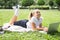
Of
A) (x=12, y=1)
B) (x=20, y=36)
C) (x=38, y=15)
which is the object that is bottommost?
(x=12, y=1)

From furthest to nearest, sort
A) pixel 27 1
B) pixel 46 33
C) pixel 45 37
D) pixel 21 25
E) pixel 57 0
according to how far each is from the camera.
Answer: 1. pixel 27 1
2. pixel 57 0
3. pixel 21 25
4. pixel 46 33
5. pixel 45 37

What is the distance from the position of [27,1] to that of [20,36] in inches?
879

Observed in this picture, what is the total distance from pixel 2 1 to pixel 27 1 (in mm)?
3709

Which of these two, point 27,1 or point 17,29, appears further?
point 27,1

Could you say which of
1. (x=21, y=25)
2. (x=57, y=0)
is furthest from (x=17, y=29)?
(x=57, y=0)

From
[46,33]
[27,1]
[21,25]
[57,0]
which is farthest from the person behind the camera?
[27,1]

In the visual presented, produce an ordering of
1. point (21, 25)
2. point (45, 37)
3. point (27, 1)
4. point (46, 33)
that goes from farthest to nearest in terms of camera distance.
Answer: point (27, 1)
point (21, 25)
point (46, 33)
point (45, 37)

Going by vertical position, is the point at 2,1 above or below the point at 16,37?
below

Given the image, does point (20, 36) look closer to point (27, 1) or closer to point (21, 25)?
point (21, 25)

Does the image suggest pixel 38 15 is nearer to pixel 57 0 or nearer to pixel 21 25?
pixel 21 25

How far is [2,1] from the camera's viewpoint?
29.6 meters

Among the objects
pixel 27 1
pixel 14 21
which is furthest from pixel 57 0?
pixel 14 21

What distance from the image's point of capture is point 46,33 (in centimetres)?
639

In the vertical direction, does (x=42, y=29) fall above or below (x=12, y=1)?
above
